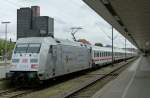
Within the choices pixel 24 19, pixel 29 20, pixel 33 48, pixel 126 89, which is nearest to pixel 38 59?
pixel 33 48

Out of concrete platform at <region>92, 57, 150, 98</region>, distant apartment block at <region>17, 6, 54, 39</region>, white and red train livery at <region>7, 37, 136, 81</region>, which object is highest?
distant apartment block at <region>17, 6, 54, 39</region>

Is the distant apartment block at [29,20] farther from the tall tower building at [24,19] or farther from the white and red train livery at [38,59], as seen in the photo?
the white and red train livery at [38,59]

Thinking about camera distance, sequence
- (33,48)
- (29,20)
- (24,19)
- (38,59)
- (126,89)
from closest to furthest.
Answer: (126,89)
(38,59)
(33,48)
(29,20)
(24,19)

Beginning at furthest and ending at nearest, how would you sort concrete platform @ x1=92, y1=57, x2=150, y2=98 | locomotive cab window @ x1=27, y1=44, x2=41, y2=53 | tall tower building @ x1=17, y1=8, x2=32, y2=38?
1. tall tower building @ x1=17, y1=8, x2=32, y2=38
2. locomotive cab window @ x1=27, y1=44, x2=41, y2=53
3. concrete platform @ x1=92, y1=57, x2=150, y2=98

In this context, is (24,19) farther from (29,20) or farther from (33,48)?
(33,48)

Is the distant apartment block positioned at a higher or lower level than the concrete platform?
A: higher

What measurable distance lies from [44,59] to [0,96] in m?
4.06

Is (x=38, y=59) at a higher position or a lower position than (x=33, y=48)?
lower

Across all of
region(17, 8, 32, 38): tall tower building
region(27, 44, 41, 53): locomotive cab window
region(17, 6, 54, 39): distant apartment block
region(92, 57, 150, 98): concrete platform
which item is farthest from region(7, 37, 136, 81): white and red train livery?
region(17, 8, 32, 38): tall tower building

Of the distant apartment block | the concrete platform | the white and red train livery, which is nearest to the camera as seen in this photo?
the concrete platform

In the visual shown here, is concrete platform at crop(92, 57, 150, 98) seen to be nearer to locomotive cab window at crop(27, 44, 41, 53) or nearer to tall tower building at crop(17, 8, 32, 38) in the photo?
locomotive cab window at crop(27, 44, 41, 53)

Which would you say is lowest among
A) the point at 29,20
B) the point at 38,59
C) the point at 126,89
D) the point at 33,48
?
the point at 126,89

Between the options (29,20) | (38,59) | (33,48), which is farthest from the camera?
(29,20)

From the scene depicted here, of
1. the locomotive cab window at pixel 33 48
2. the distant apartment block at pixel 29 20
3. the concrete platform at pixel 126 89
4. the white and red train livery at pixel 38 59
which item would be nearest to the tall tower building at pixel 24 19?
the distant apartment block at pixel 29 20
